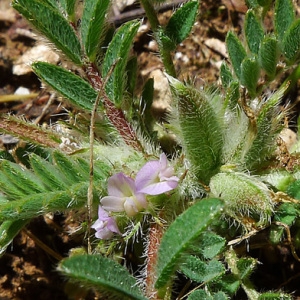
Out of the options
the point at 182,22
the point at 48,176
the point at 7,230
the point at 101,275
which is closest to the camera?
the point at 101,275

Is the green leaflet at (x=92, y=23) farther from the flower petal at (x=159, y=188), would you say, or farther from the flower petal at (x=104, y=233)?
the flower petal at (x=104, y=233)

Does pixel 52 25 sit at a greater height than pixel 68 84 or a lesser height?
greater

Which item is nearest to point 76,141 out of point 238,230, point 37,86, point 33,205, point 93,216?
point 93,216

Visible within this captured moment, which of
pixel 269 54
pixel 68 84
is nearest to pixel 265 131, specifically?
pixel 269 54

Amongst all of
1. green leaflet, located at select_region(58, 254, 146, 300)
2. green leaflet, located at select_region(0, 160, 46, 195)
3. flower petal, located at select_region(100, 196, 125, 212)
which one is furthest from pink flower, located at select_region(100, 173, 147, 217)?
green leaflet, located at select_region(58, 254, 146, 300)

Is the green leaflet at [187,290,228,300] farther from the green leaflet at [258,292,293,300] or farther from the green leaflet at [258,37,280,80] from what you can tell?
the green leaflet at [258,37,280,80]

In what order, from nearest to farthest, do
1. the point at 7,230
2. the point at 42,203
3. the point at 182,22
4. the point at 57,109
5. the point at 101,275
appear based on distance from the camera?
the point at 101,275 → the point at 42,203 → the point at 7,230 → the point at 182,22 → the point at 57,109

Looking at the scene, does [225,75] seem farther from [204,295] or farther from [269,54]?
[204,295]
